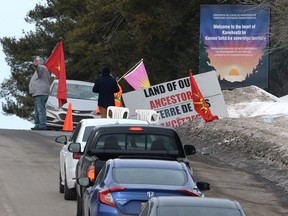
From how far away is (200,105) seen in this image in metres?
30.5

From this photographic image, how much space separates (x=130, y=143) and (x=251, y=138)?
1128cm

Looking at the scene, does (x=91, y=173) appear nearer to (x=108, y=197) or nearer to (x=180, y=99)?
(x=108, y=197)

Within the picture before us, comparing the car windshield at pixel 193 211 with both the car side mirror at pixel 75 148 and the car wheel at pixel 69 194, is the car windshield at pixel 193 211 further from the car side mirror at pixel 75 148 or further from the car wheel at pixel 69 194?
the car wheel at pixel 69 194

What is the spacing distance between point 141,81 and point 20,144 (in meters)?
8.18

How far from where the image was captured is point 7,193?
1841 centimetres

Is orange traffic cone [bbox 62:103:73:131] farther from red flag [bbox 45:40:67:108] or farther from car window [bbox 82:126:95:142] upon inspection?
car window [bbox 82:126:95:142]

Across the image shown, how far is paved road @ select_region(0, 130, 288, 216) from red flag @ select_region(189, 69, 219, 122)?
15.8 ft

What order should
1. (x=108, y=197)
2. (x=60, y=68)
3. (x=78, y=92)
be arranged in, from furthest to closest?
(x=78, y=92)
(x=60, y=68)
(x=108, y=197)

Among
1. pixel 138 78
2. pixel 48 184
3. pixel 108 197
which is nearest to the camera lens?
pixel 108 197

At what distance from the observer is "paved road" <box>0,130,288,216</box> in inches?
672

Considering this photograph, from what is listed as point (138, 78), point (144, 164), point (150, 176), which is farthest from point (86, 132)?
point (138, 78)

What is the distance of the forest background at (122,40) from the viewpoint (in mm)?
45031

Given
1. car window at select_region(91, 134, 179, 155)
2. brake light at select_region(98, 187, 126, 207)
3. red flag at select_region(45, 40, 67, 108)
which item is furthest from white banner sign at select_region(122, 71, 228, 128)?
brake light at select_region(98, 187, 126, 207)

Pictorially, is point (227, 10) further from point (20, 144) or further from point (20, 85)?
point (20, 85)
